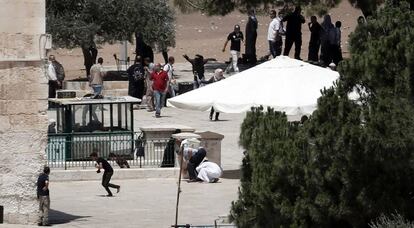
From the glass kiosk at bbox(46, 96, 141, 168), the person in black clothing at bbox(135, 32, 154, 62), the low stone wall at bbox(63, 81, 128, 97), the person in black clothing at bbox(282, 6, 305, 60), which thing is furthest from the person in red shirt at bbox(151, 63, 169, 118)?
the person in black clothing at bbox(282, 6, 305, 60)

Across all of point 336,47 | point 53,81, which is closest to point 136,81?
point 53,81

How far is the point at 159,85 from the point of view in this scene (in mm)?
34719

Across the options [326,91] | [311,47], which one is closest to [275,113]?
[326,91]

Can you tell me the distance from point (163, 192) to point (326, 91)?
423 inches

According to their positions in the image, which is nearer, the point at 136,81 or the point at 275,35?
the point at 136,81

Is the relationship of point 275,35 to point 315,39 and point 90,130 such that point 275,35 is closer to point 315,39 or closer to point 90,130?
point 315,39

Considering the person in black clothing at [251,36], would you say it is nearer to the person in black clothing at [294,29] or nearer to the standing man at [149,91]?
the person in black clothing at [294,29]

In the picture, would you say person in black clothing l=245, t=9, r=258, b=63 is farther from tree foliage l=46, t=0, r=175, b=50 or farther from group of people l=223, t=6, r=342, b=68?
tree foliage l=46, t=0, r=175, b=50

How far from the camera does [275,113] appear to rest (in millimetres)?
17000

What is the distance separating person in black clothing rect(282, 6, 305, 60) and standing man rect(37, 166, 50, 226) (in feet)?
63.2

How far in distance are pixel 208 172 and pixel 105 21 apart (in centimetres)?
1626

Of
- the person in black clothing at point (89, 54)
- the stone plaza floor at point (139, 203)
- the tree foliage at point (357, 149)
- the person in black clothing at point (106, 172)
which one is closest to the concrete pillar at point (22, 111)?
the stone plaza floor at point (139, 203)

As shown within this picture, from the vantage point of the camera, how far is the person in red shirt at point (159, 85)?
34656 millimetres

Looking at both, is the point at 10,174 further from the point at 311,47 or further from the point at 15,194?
the point at 311,47
